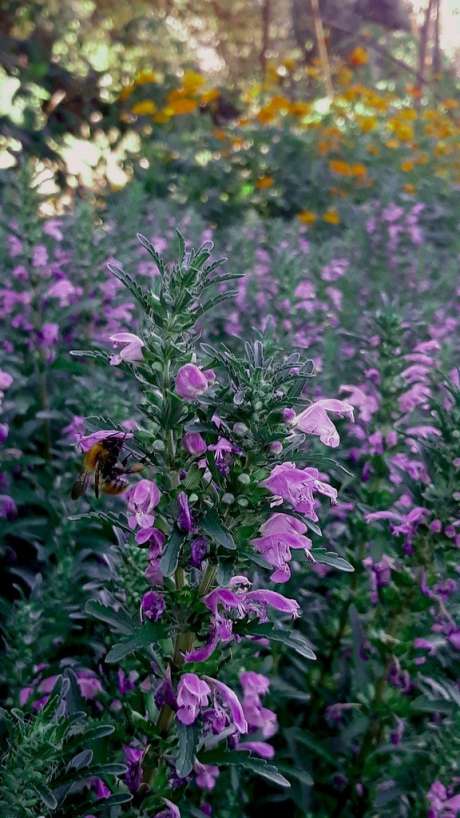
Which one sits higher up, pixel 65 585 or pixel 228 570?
pixel 228 570

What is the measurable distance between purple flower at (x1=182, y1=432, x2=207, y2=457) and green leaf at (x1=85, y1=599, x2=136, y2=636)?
373mm

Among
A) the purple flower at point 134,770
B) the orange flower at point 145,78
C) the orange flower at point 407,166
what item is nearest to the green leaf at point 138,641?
the purple flower at point 134,770

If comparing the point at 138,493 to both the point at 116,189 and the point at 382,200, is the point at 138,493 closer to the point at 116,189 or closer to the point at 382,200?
the point at 382,200

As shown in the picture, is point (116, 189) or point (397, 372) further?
point (116, 189)

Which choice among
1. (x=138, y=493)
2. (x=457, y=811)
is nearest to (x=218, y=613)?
(x=138, y=493)

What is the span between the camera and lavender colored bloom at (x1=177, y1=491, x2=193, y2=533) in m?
1.36

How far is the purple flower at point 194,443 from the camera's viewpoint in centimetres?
140

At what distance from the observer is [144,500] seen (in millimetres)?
1396

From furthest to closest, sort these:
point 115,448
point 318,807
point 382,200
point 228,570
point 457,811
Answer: point 382,200, point 318,807, point 457,811, point 115,448, point 228,570

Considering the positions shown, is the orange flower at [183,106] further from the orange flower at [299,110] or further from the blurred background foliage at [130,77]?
the orange flower at [299,110]

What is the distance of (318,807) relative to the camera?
242 cm

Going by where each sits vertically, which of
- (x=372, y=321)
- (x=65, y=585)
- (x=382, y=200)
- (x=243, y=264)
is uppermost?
(x=382, y=200)

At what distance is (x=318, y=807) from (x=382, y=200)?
14.5ft

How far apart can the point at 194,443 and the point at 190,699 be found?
1.53 feet
